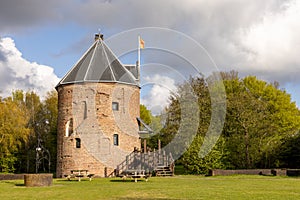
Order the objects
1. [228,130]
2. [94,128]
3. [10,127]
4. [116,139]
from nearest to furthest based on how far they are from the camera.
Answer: [94,128] < [116,139] < [228,130] < [10,127]

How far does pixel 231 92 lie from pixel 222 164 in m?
11.9

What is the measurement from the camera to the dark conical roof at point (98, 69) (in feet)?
112

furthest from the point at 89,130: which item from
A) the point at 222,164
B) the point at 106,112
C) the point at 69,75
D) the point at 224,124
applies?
the point at 224,124

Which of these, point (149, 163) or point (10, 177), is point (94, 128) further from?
point (10, 177)

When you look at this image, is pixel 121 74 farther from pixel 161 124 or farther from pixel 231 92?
pixel 231 92

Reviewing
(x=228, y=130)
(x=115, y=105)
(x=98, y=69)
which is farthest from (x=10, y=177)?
(x=228, y=130)

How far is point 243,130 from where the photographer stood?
3909 centimetres

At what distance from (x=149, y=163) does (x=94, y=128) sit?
5.08 m

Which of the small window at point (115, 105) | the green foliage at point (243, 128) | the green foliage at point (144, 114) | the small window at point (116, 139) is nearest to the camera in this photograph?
the small window at point (116, 139)

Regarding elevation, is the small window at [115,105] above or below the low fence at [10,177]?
above

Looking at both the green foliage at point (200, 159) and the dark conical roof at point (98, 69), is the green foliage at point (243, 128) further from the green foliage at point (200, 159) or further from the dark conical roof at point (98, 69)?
the dark conical roof at point (98, 69)

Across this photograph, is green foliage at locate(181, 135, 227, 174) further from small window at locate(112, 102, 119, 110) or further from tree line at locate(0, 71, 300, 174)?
small window at locate(112, 102, 119, 110)

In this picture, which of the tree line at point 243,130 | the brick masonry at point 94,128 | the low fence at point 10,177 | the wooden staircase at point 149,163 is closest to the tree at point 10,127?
the brick masonry at point 94,128

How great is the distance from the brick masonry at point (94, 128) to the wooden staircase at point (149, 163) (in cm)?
53
